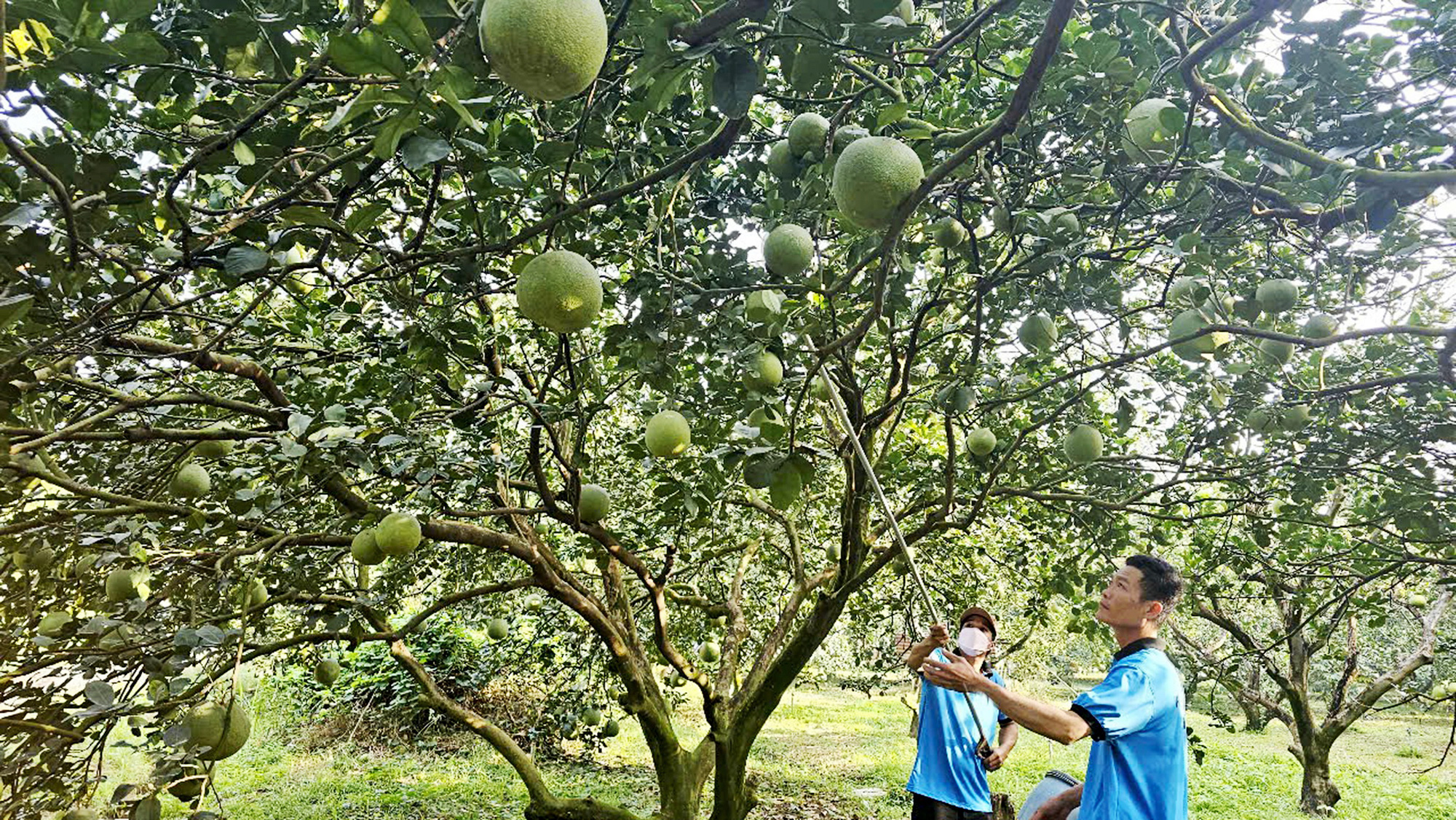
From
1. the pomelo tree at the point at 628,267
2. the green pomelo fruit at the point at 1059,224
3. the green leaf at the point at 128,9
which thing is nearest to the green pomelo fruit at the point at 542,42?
the pomelo tree at the point at 628,267

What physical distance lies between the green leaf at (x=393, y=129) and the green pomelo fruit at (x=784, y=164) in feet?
3.47

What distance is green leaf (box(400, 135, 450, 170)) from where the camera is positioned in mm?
1107

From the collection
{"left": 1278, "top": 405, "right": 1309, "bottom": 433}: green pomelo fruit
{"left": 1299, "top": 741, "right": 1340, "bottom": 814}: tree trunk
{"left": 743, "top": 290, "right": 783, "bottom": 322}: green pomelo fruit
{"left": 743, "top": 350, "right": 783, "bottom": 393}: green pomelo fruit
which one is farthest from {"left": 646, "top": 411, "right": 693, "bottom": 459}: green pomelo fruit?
{"left": 1299, "top": 741, "right": 1340, "bottom": 814}: tree trunk

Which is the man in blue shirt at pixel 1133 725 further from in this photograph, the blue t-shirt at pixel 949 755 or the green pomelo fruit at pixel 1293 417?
the blue t-shirt at pixel 949 755

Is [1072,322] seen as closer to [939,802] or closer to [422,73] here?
[939,802]

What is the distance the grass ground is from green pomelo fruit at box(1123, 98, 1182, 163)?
650cm

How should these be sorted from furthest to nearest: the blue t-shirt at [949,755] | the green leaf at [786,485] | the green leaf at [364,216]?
the blue t-shirt at [949,755] → the green leaf at [786,485] → the green leaf at [364,216]

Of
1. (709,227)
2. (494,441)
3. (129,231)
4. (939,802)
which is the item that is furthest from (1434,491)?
(129,231)

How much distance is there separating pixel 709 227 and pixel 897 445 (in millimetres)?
2894

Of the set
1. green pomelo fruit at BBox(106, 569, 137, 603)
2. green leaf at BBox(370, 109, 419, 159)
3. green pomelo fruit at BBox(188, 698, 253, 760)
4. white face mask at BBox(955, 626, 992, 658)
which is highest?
green leaf at BBox(370, 109, 419, 159)

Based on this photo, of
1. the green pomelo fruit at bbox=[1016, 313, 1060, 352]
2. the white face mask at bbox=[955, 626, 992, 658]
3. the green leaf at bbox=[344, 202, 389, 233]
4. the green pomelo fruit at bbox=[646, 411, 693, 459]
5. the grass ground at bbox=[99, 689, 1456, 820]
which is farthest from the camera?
the grass ground at bbox=[99, 689, 1456, 820]

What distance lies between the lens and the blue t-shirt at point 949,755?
3.89 m

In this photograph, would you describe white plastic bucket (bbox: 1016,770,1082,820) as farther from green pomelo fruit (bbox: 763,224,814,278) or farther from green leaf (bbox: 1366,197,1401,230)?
green pomelo fruit (bbox: 763,224,814,278)

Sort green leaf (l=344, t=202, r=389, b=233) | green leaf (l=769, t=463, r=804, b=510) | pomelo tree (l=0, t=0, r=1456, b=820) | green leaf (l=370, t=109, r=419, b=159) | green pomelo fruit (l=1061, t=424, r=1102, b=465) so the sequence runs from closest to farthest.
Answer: green leaf (l=370, t=109, r=419, b=159) → pomelo tree (l=0, t=0, r=1456, b=820) → green leaf (l=344, t=202, r=389, b=233) → green leaf (l=769, t=463, r=804, b=510) → green pomelo fruit (l=1061, t=424, r=1102, b=465)
